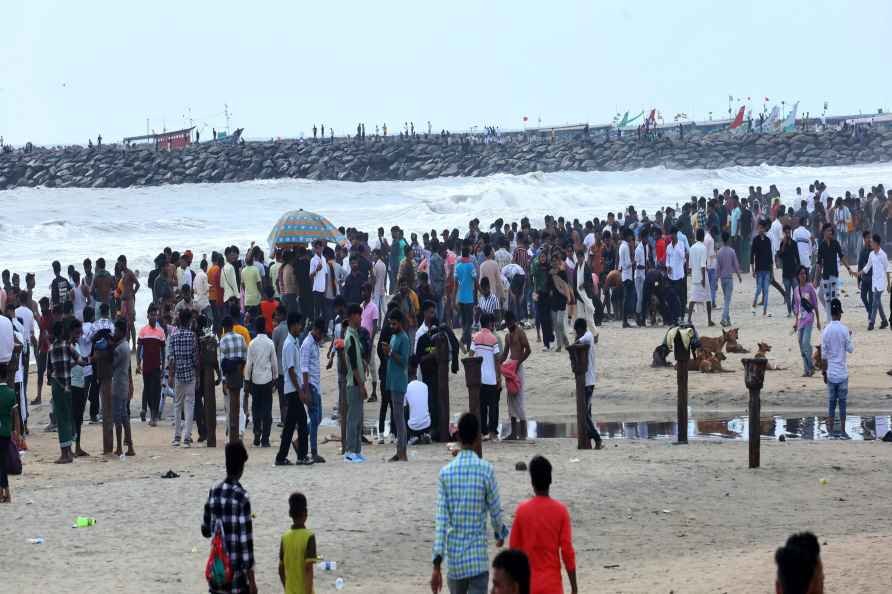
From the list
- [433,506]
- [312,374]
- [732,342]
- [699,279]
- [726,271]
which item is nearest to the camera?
[433,506]

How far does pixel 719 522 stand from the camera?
1159cm

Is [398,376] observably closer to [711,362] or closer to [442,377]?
[442,377]

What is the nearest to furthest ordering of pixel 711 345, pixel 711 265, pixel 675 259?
pixel 711 345 → pixel 675 259 → pixel 711 265

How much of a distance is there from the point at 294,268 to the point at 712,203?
38.3ft

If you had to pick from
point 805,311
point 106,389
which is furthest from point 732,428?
point 106,389

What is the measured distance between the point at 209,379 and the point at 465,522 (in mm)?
8651

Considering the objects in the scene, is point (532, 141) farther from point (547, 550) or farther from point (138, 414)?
point (547, 550)

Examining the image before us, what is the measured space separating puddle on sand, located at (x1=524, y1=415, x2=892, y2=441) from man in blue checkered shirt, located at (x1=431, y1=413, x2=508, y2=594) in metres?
8.42

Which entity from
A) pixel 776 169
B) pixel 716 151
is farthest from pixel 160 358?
pixel 716 151

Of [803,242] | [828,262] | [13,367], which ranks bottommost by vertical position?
[13,367]

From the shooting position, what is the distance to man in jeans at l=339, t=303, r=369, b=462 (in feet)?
46.0

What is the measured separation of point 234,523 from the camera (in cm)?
805

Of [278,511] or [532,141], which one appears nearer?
[278,511]

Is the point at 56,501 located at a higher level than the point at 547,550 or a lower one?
lower
